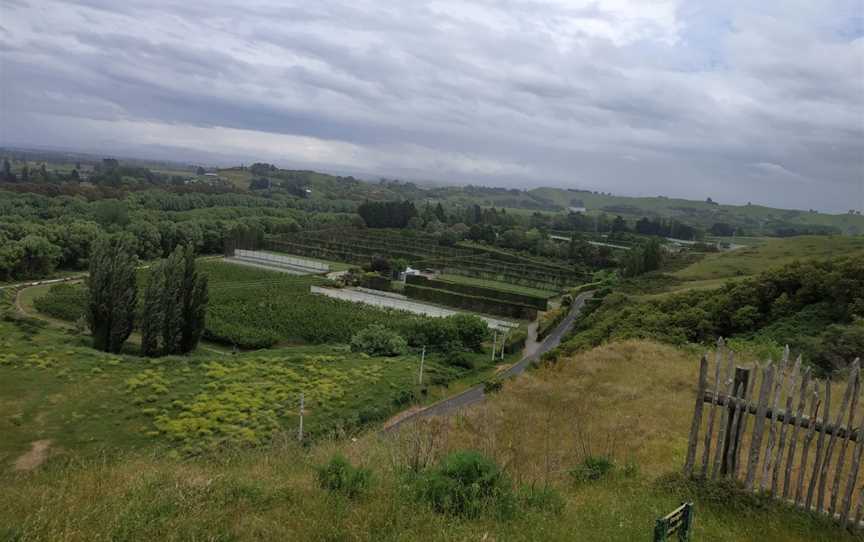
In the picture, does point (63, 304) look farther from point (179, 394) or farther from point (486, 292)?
point (486, 292)

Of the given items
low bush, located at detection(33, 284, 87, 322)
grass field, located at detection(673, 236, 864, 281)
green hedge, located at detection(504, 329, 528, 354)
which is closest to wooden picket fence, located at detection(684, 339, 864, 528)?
green hedge, located at detection(504, 329, 528, 354)

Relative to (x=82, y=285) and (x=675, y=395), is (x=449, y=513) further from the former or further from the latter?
(x=82, y=285)

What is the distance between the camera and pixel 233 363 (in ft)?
83.0

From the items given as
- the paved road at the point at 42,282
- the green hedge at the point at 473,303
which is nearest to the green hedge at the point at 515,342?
the green hedge at the point at 473,303

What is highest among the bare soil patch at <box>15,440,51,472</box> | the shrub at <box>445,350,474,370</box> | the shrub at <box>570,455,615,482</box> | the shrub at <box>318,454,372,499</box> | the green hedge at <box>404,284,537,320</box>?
the shrub at <box>318,454,372,499</box>

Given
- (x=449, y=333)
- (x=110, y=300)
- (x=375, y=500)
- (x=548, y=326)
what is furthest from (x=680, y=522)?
(x=548, y=326)

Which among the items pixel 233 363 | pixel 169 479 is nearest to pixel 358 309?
pixel 233 363

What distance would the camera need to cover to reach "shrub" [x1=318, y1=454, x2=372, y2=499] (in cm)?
612

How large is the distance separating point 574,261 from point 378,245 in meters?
23.6

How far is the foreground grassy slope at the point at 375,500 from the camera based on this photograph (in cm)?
519

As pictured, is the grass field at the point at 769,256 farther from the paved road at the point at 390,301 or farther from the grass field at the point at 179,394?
the grass field at the point at 179,394

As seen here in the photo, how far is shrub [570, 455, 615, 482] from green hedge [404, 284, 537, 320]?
3421 cm

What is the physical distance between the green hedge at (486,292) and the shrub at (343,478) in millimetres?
37986

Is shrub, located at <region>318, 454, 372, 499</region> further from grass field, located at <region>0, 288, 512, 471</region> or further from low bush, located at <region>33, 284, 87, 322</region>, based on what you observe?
low bush, located at <region>33, 284, 87, 322</region>
